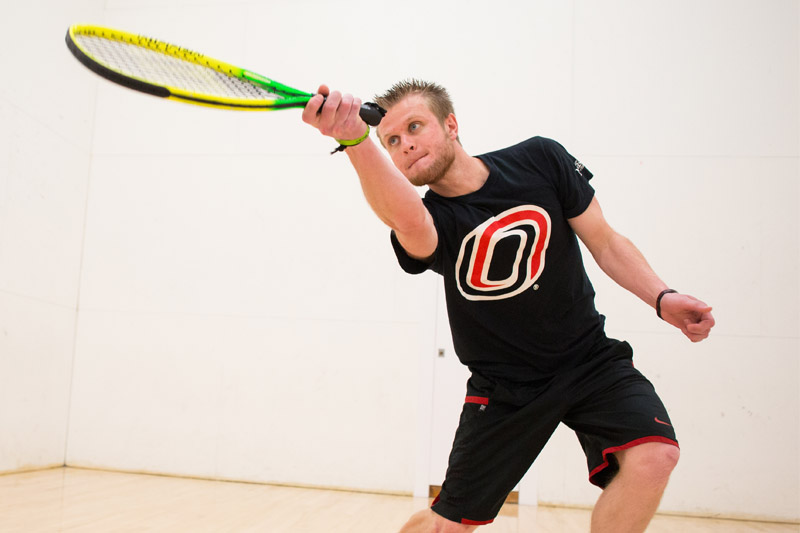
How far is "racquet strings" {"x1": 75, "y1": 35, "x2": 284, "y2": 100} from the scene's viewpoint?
1.33 metres

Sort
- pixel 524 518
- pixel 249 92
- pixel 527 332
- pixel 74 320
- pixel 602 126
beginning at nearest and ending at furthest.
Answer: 1. pixel 249 92
2. pixel 527 332
3. pixel 524 518
4. pixel 602 126
5. pixel 74 320

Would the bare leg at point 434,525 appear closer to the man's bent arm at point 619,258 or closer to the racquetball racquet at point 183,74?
the man's bent arm at point 619,258

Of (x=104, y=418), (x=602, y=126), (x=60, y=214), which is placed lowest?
(x=104, y=418)

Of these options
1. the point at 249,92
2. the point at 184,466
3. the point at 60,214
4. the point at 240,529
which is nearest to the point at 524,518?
the point at 240,529

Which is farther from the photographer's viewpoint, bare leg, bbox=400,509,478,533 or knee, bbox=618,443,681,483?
bare leg, bbox=400,509,478,533

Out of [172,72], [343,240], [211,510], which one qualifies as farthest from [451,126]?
[343,240]

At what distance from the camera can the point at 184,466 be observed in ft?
14.3

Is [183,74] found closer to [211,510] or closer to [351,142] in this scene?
A: [351,142]

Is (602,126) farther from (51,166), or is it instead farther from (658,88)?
(51,166)

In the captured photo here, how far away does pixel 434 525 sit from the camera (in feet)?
5.44

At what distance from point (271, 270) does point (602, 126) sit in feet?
6.85

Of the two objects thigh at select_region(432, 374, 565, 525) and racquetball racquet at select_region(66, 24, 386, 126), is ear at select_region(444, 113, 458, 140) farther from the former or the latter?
thigh at select_region(432, 374, 565, 525)

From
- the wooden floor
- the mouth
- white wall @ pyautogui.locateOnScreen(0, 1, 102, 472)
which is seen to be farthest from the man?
white wall @ pyautogui.locateOnScreen(0, 1, 102, 472)

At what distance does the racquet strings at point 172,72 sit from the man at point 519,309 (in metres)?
0.43
